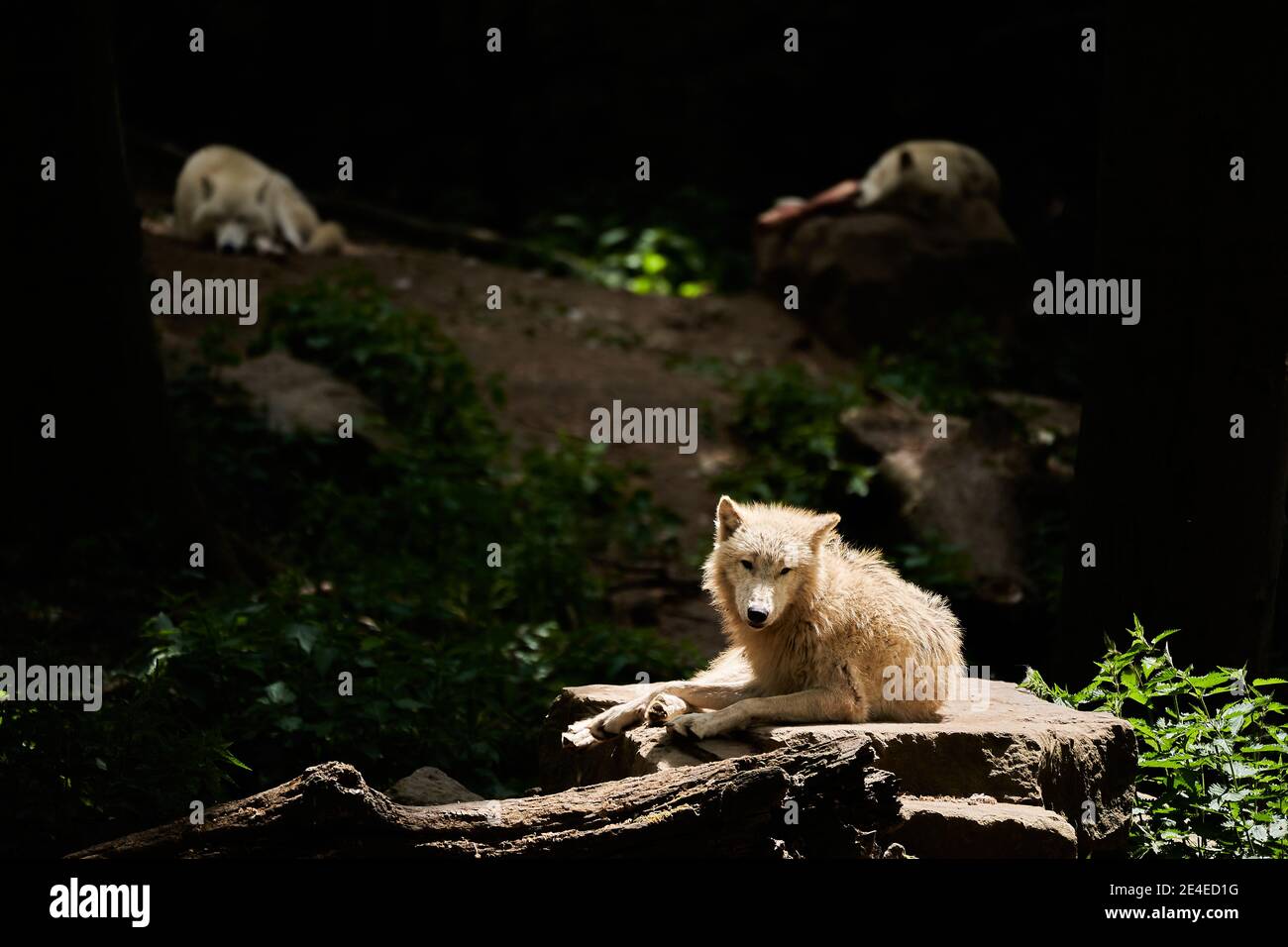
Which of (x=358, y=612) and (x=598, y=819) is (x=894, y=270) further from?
(x=598, y=819)

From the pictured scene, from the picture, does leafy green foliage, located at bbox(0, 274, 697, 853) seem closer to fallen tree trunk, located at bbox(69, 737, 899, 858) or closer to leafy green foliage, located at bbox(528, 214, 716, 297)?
fallen tree trunk, located at bbox(69, 737, 899, 858)

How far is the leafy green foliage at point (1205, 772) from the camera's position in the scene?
5523 millimetres

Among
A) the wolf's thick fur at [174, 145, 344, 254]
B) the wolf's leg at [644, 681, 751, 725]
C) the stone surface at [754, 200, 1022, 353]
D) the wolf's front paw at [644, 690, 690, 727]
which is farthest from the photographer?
the stone surface at [754, 200, 1022, 353]

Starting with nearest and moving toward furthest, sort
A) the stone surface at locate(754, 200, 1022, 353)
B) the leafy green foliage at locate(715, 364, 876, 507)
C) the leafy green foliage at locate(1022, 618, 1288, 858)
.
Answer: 1. the leafy green foliage at locate(1022, 618, 1288, 858)
2. the leafy green foliage at locate(715, 364, 876, 507)
3. the stone surface at locate(754, 200, 1022, 353)

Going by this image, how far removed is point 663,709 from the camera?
18.9ft

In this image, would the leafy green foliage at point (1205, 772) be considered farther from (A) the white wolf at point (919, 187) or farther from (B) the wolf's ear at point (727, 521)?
(A) the white wolf at point (919, 187)

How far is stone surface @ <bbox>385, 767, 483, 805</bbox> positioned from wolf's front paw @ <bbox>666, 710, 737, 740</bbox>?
37.5 inches

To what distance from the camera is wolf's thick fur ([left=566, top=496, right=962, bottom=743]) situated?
5613 millimetres

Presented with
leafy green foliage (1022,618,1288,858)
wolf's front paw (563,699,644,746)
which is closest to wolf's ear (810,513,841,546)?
wolf's front paw (563,699,644,746)

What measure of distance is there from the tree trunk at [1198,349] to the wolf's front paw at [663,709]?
8.77ft

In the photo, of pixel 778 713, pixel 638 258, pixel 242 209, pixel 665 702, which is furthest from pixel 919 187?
pixel 778 713
